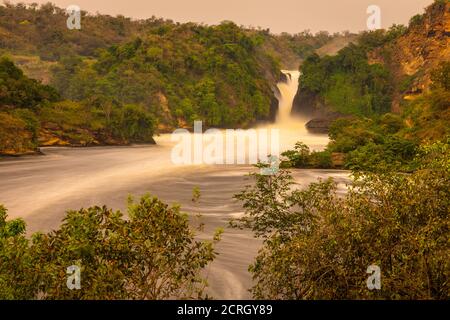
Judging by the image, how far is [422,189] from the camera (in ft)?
35.1

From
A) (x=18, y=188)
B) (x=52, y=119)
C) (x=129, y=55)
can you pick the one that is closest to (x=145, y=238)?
(x=18, y=188)

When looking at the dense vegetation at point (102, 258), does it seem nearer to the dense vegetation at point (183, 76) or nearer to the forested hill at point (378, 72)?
the forested hill at point (378, 72)

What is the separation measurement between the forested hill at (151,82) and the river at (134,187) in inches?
188

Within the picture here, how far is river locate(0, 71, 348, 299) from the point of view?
1964 cm

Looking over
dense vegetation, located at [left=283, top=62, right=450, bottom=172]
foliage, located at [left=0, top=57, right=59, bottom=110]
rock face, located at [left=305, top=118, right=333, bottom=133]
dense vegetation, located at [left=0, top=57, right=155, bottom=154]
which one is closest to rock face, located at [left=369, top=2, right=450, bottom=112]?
rock face, located at [left=305, top=118, right=333, bottom=133]

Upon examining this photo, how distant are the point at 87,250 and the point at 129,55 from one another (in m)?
92.3

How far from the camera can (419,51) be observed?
313 ft

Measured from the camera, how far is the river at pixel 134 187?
64.4 feet

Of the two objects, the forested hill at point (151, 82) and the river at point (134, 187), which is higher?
the forested hill at point (151, 82)

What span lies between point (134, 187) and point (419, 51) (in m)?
76.3

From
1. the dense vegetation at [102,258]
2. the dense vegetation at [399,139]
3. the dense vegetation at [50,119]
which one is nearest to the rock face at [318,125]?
the dense vegetation at [50,119]

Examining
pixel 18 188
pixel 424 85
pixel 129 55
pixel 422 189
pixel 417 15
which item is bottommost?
pixel 18 188

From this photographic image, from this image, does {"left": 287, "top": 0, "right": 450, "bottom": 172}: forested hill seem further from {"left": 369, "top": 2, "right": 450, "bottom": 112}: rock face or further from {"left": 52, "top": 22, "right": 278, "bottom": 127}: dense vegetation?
{"left": 52, "top": 22, "right": 278, "bottom": 127}: dense vegetation
